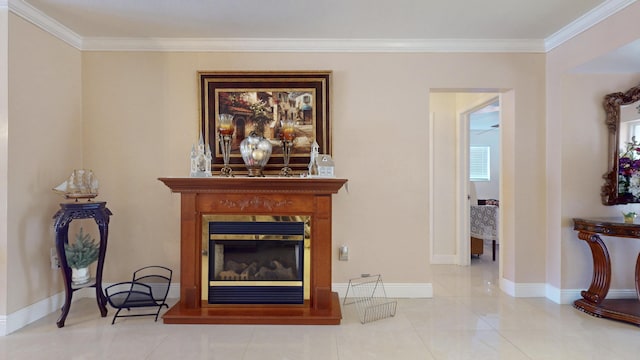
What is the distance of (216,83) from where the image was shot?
3555 millimetres

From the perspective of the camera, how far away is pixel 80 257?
2.97m

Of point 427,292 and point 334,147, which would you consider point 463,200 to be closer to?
point 427,292

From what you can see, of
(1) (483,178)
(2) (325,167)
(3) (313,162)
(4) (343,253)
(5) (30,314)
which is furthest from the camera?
(1) (483,178)

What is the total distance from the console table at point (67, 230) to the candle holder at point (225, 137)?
1.07 m

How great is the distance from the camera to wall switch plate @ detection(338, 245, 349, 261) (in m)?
3.55

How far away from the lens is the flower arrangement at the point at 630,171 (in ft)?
10.6

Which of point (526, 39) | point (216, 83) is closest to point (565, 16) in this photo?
point (526, 39)

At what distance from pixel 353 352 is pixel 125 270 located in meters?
2.47

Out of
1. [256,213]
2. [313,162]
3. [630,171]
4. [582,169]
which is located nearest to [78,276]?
[256,213]

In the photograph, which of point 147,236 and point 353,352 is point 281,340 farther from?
point 147,236

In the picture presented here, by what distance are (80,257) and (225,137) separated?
1549 millimetres

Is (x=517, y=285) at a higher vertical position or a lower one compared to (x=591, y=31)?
lower

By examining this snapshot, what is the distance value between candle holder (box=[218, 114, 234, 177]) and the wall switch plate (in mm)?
1283

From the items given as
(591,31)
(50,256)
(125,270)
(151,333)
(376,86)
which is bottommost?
(151,333)
